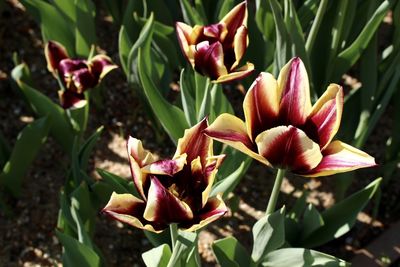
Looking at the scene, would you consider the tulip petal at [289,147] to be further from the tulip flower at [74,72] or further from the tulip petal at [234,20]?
the tulip flower at [74,72]

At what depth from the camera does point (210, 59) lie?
1.23 metres

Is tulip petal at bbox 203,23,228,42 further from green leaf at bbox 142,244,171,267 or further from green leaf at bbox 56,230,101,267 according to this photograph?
green leaf at bbox 56,230,101,267

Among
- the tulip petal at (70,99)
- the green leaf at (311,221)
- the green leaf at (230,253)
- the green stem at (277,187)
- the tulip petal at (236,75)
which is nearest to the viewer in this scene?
the green stem at (277,187)

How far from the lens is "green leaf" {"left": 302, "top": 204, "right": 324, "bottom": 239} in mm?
1558

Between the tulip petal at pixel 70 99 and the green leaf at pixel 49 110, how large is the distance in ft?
0.27

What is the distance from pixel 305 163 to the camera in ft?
3.19

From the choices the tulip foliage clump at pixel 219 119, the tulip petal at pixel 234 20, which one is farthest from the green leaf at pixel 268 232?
the tulip petal at pixel 234 20

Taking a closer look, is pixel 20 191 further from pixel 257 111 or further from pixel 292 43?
pixel 257 111

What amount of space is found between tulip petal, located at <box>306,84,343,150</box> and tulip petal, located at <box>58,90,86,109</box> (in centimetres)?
81

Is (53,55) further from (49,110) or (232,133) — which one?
(232,133)

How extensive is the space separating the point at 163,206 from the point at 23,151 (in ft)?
2.94

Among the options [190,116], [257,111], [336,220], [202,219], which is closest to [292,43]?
[190,116]

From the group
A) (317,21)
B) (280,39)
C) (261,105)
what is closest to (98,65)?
(280,39)

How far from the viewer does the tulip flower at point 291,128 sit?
0.95 m
